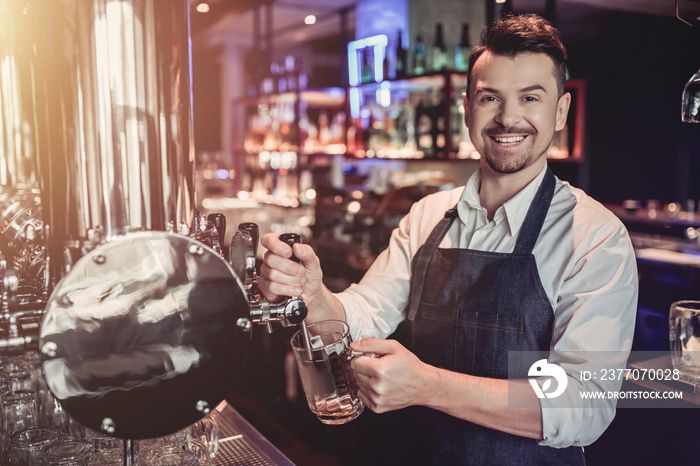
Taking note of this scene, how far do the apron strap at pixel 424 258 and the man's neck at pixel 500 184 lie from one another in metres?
0.10

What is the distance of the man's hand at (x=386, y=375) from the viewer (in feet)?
3.49

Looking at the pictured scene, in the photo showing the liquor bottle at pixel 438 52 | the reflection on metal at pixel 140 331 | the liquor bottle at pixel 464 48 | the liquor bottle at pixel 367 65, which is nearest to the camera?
A: the reflection on metal at pixel 140 331

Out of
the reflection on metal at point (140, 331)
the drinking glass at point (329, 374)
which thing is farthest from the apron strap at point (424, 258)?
the reflection on metal at point (140, 331)

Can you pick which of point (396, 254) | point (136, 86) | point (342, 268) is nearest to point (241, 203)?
point (342, 268)

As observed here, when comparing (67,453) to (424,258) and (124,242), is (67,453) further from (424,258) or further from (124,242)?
(424,258)

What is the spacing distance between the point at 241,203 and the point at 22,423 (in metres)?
4.55

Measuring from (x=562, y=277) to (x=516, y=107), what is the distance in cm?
45

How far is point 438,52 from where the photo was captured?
413cm

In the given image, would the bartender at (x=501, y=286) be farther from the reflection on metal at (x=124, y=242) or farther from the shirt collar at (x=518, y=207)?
the reflection on metal at (x=124, y=242)

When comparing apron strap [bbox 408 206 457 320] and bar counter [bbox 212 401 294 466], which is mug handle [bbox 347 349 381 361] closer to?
bar counter [bbox 212 401 294 466]

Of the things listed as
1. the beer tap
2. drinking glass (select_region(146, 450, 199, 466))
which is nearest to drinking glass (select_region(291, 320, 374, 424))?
the beer tap

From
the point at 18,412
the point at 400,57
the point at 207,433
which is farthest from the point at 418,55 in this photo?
the point at 18,412

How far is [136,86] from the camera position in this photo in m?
0.88

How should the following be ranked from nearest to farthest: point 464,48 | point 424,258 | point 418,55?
point 424,258 < point 464,48 < point 418,55
